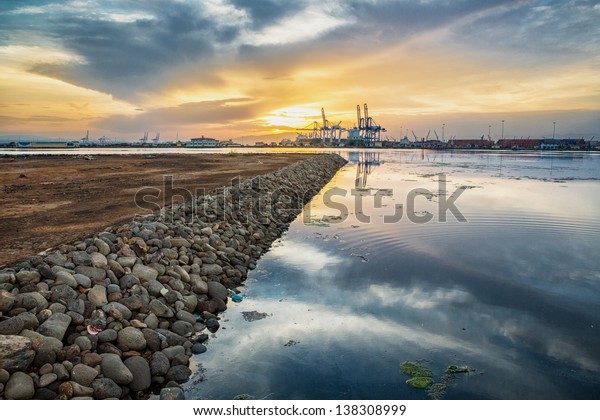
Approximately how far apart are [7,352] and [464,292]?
7077 mm

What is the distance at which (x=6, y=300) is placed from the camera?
475cm

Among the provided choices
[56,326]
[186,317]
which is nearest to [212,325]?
[186,317]

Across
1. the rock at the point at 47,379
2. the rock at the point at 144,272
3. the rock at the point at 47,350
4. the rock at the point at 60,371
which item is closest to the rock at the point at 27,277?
the rock at the point at 47,350

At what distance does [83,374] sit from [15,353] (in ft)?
2.25

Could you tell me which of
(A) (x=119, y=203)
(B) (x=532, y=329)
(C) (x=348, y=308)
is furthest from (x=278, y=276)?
(A) (x=119, y=203)

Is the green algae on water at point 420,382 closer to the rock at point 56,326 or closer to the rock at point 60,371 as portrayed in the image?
the rock at point 60,371

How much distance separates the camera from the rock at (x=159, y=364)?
16.2 feet

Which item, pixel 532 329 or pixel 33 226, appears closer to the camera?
pixel 532 329

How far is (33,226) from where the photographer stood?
984cm

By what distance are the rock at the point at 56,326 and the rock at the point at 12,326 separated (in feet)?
0.63

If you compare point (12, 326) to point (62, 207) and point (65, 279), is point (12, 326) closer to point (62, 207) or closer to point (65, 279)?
point (65, 279)

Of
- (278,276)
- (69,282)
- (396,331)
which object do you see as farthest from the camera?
(278,276)

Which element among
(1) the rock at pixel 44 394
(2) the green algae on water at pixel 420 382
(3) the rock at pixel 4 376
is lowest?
(2) the green algae on water at pixel 420 382

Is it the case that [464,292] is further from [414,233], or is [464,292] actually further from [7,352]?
[7,352]
